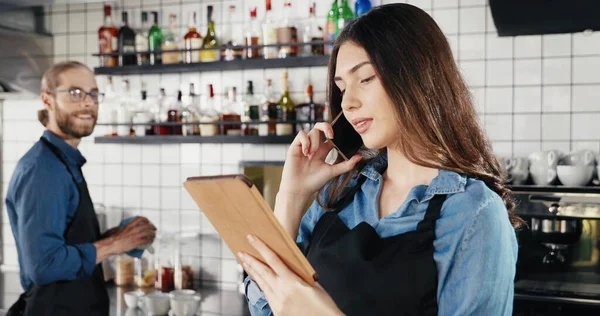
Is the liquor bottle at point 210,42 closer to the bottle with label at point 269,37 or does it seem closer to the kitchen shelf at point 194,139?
the bottle with label at point 269,37

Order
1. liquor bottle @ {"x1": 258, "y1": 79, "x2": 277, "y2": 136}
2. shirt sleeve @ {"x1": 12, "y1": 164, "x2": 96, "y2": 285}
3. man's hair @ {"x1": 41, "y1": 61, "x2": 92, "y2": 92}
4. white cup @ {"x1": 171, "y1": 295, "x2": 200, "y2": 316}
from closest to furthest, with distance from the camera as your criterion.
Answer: shirt sleeve @ {"x1": 12, "y1": 164, "x2": 96, "y2": 285} → man's hair @ {"x1": 41, "y1": 61, "x2": 92, "y2": 92} → white cup @ {"x1": 171, "y1": 295, "x2": 200, "y2": 316} → liquor bottle @ {"x1": 258, "y1": 79, "x2": 277, "y2": 136}

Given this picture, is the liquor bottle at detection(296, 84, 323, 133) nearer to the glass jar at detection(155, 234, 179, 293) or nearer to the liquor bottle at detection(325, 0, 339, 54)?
the liquor bottle at detection(325, 0, 339, 54)

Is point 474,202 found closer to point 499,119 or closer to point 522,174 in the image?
point 522,174

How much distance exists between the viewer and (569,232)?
7.82ft

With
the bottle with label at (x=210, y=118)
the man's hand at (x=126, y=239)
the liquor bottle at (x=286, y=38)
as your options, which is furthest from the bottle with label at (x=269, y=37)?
the man's hand at (x=126, y=239)

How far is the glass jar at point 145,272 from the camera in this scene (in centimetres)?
327

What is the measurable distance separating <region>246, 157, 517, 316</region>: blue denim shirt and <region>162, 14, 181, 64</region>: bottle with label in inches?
86.4

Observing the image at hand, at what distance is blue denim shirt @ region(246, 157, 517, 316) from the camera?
104 centimetres

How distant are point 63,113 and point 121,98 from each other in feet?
3.46

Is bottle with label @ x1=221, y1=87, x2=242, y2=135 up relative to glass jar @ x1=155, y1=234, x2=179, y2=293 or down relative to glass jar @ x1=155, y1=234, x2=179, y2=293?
up

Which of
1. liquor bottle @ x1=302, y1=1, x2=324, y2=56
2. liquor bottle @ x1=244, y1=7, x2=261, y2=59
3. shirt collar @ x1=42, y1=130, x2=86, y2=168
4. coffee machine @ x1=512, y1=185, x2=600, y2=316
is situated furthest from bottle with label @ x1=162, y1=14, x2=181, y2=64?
coffee machine @ x1=512, y1=185, x2=600, y2=316

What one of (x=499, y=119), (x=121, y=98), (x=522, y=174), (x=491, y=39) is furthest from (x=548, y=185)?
(x=121, y=98)

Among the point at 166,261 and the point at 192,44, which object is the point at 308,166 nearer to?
the point at 192,44

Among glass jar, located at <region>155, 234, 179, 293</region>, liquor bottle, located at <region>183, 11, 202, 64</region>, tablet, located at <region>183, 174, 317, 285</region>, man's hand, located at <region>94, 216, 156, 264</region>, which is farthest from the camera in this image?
glass jar, located at <region>155, 234, 179, 293</region>
